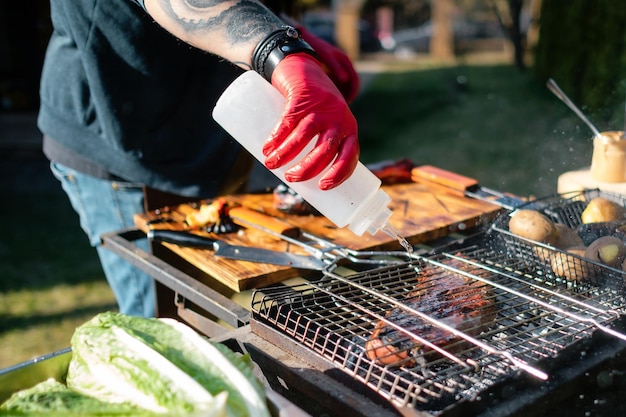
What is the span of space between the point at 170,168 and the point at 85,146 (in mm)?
389

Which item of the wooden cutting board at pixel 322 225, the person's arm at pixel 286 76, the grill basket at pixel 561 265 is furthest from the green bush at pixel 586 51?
the person's arm at pixel 286 76

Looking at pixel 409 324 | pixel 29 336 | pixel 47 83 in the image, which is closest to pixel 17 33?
pixel 29 336

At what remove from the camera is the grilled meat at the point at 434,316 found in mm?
1566

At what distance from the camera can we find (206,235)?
260cm

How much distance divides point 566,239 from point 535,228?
0.46 feet

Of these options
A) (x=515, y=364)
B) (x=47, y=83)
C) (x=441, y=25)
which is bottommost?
(x=441, y=25)

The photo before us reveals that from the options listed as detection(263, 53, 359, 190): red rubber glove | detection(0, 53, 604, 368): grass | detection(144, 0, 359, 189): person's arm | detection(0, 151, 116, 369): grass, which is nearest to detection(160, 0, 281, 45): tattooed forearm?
detection(144, 0, 359, 189): person's arm

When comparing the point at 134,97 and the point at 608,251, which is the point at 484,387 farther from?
the point at 134,97

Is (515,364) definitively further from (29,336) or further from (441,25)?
(441,25)

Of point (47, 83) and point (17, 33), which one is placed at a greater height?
point (47, 83)

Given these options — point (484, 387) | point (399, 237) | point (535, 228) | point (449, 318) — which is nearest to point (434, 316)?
point (449, 318)

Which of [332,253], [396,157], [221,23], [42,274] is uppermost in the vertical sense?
[221,23]

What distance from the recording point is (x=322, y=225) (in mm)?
2719

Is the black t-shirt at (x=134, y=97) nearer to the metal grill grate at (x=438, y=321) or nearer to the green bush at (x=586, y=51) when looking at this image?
the metal grill grate at (x=438, y=321)
